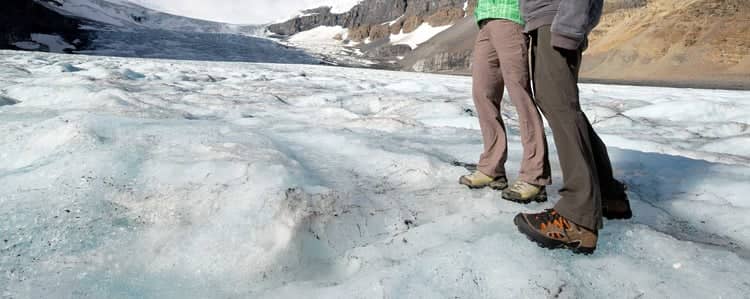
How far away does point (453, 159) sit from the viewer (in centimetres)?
283

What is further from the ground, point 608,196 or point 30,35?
point 30,35

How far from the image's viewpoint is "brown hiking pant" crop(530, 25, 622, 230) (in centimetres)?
157

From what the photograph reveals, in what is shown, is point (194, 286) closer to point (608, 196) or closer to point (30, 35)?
point (608, 196)

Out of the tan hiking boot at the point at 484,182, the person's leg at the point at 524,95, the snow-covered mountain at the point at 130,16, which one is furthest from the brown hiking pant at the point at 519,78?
the snow-covered mountain at the point at 130,16

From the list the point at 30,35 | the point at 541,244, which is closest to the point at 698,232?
the point at 541,244

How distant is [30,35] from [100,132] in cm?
6962

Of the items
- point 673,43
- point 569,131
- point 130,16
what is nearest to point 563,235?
point 569,131

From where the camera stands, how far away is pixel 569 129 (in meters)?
1.62

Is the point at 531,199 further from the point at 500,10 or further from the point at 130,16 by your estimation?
the point at 130,16

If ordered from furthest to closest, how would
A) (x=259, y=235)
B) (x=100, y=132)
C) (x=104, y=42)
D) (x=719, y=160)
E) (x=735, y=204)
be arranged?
(x=104, y=42)
(x=719, y=160)
(x=100, y=132)
(x=735, y=204)
(x=259, y=235)

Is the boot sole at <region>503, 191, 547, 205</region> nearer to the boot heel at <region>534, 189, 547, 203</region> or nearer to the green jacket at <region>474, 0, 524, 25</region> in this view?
the boot heel at <region>534, 189, 547, 203</region>

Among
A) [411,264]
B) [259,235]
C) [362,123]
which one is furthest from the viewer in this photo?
[362,123]

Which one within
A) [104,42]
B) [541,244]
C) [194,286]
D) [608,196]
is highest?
[104,42]

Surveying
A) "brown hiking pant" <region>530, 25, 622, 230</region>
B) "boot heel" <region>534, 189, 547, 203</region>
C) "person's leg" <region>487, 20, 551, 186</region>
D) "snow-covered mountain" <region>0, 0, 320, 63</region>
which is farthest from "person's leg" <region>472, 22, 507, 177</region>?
"snow-covered mountain" <region>0, 0, 320, 63</region>
